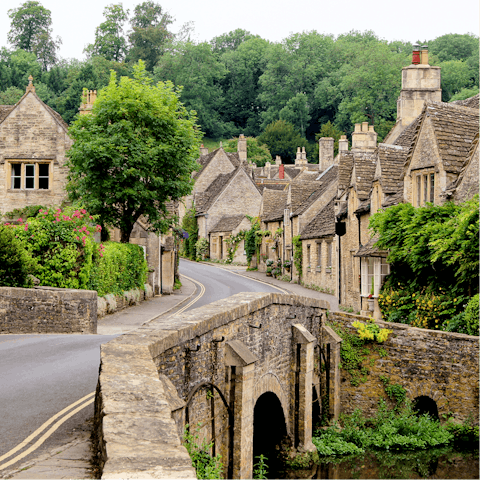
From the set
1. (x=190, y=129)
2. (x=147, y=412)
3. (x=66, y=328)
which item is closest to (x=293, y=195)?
(x=190, y=129)

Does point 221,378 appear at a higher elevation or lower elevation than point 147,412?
lower

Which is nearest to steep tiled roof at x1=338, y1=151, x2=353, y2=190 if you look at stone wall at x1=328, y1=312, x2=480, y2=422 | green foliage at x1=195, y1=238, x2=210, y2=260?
stone wall at x1=328, y1=312, x2=480, y2=422

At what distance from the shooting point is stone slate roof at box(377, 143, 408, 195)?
79.7 feet

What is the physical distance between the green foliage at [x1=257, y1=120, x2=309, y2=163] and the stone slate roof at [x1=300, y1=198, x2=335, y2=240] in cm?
5717

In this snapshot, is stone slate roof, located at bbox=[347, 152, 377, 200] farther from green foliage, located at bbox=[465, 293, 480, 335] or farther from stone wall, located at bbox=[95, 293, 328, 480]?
green foliage, located at bbox=[465, 293, 480, 335]

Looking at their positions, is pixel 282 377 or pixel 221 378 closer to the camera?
pixel 221 378

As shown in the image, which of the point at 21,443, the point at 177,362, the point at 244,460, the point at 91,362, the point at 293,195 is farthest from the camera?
the point at 293,195

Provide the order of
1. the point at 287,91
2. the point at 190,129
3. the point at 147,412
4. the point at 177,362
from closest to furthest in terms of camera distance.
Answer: the point at 147,412 → the point at 177,362 → the point at 190,129 → the point at 287,91

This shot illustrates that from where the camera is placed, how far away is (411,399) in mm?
20562

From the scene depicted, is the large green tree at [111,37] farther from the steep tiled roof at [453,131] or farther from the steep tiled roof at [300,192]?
the steep tiled roof at [453,131]

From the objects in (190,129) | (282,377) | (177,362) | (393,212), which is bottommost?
(282,377)

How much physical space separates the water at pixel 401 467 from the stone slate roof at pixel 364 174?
41.4 ft

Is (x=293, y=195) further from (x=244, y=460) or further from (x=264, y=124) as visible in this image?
(x=264, y=124)

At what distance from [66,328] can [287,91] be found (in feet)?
293
